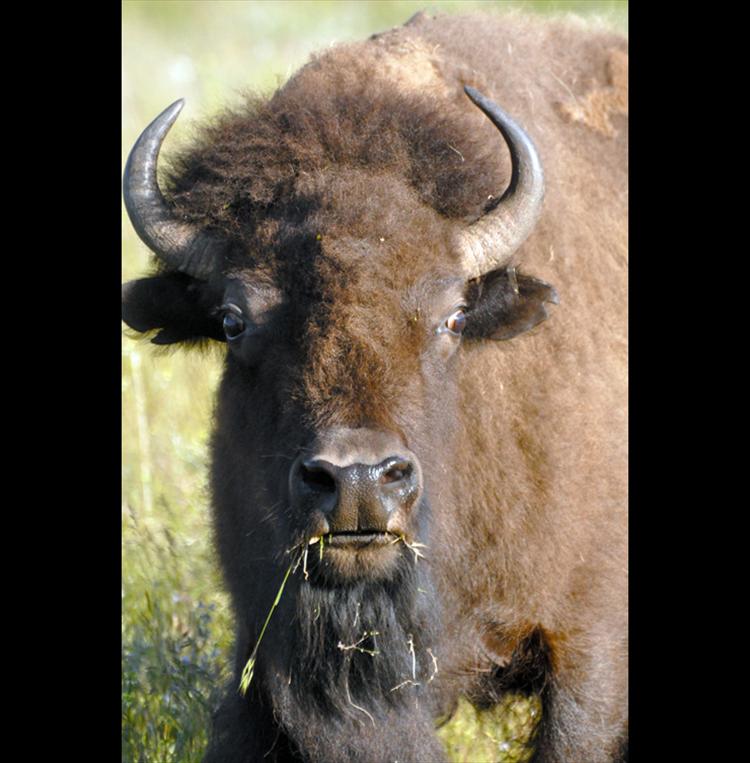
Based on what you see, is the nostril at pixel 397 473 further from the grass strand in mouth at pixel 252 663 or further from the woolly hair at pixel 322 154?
the woolly hair at pixel 322 154

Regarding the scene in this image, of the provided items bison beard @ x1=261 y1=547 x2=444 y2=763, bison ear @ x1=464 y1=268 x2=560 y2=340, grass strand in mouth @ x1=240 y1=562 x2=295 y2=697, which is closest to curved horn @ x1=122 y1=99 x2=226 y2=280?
bison ear @ x1=464 y1=268 x2=560 y2=340

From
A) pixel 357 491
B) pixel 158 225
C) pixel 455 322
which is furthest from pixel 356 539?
pixel 158 225

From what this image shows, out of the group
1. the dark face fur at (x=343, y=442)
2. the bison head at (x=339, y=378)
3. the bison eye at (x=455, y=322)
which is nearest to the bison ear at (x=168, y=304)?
the bison head at (x=339, y=378)

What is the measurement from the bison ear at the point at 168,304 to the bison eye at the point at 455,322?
1.28m

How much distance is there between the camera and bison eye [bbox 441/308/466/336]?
19.2ft

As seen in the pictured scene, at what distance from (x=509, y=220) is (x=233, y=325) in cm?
146

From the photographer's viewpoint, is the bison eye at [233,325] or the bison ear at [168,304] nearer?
the bison eye at [233,325]

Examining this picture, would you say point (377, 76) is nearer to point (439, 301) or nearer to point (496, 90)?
point (496, 90)

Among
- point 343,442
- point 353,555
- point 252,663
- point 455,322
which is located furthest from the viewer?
point 252,663

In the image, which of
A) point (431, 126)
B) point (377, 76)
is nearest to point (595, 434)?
point (431, 126)

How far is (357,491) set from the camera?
4.90m

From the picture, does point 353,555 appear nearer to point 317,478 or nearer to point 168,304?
point 317,478

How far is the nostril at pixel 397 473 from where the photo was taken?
4.96m
